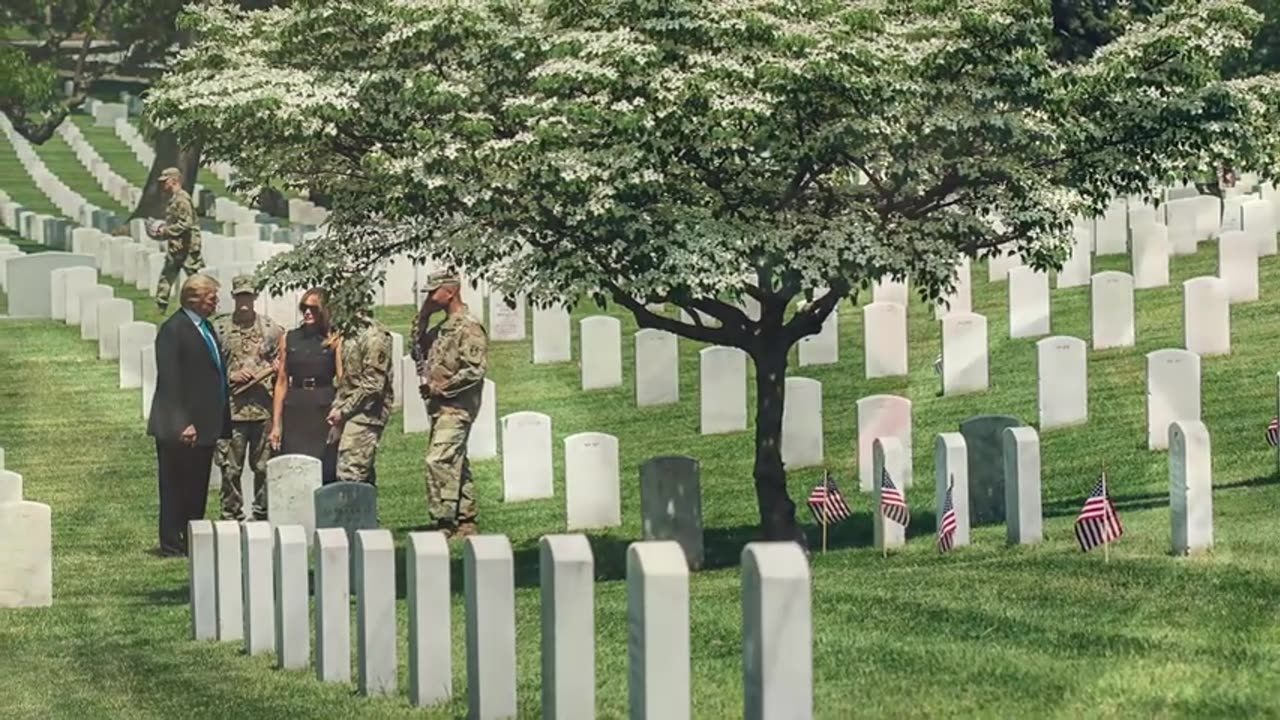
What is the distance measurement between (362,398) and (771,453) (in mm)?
3261

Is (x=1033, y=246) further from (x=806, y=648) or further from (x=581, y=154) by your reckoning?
(x=806, y=648)

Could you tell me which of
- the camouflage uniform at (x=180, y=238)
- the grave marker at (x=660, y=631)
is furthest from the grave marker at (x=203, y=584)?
the camouflage uniform at (x=180, y=238)

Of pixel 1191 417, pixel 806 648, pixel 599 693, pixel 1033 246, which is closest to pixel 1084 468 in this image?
pixel 1191 417

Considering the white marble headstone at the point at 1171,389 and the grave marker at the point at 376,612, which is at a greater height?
the white marble headstone at the point at 1171,389

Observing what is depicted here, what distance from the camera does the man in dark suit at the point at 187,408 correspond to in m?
20.0

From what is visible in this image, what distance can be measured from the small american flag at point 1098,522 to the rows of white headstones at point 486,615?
4.44 m

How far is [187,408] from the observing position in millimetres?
20016

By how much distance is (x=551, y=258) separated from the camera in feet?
57.7

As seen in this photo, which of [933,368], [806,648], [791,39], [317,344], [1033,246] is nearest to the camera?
[806,648]

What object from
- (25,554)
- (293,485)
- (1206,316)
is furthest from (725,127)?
(1206,316)

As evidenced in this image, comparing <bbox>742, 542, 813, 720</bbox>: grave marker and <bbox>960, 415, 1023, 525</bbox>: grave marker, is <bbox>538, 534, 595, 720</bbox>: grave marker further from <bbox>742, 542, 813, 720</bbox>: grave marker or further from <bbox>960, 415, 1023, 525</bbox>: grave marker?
<bbox>960, 415, 1023, 525</bbox>: grave marker

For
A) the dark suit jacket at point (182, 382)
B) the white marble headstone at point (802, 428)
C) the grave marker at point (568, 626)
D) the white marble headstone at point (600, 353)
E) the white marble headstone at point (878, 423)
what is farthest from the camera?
the white marble headstone at point (600, 353)

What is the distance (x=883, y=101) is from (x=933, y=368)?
407 inches

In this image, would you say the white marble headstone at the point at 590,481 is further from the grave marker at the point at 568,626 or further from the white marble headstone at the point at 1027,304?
the grave marker at the point at 568,626
